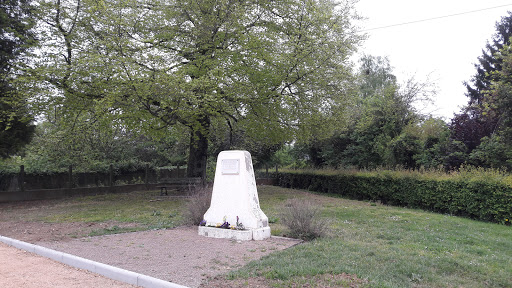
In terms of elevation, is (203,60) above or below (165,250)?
above

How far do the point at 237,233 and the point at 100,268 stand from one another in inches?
122

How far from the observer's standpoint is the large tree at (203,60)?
13.8 m

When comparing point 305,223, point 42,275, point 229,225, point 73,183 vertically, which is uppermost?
point 73,183

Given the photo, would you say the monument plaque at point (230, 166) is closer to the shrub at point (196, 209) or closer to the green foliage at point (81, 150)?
the shrub at point (196, 209)

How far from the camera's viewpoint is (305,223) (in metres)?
8.15

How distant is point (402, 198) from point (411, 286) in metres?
12.7

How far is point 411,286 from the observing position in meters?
5.22

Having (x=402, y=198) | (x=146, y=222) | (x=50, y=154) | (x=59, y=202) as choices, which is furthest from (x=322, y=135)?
(x=50, y=154)

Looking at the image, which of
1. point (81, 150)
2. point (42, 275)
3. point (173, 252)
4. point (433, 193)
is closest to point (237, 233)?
point (173, 252)

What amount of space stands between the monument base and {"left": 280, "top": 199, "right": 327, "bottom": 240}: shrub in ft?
2.03

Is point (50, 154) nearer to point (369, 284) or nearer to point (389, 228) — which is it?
point (389, 228)

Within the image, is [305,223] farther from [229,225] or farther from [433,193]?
[433,193]

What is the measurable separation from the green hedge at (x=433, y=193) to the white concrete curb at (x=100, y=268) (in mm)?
11941

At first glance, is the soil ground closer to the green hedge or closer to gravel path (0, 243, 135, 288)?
gravel path (0, 243, 135, 288)
